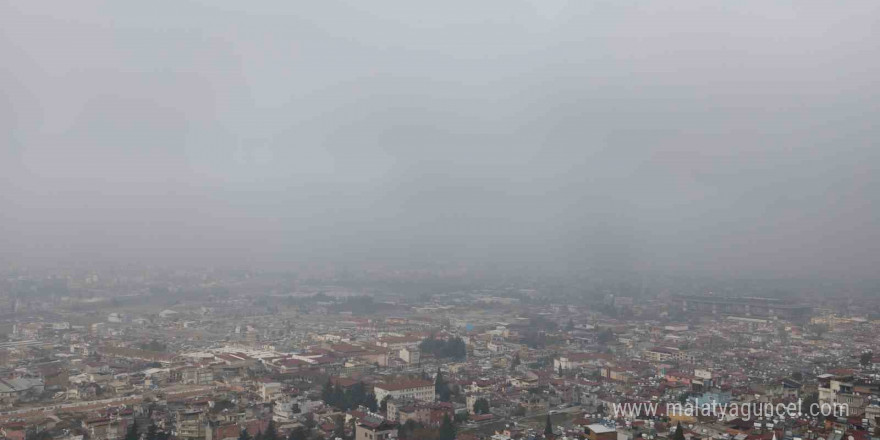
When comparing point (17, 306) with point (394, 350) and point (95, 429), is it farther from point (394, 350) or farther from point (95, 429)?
point (95, 429)

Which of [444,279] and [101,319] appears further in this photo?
[444,279]

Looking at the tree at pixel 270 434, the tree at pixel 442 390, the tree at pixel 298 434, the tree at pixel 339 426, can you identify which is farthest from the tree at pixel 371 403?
the tree at pixel 270 434

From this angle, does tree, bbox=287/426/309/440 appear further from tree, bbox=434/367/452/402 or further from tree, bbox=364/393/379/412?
tree, bbox=434/367/452/402

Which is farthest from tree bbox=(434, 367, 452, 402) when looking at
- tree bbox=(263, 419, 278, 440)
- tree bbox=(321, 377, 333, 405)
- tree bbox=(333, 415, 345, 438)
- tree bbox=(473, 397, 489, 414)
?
tree bbox=(263, 419, 278, 440)

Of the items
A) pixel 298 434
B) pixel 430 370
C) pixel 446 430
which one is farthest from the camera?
pixel 430 370

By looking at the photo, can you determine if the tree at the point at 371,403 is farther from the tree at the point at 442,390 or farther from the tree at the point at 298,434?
the tree at the point at 298,434

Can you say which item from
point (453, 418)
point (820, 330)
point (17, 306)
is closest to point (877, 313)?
point (820, 330)

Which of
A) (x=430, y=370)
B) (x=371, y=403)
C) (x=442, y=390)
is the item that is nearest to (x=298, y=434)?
(x=371, y=403)

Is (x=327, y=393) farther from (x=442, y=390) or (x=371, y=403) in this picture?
(x=442, y=390)

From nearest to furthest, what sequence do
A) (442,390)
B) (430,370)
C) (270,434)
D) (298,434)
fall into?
(270,434), (298,434), (442,390), (430,370)
